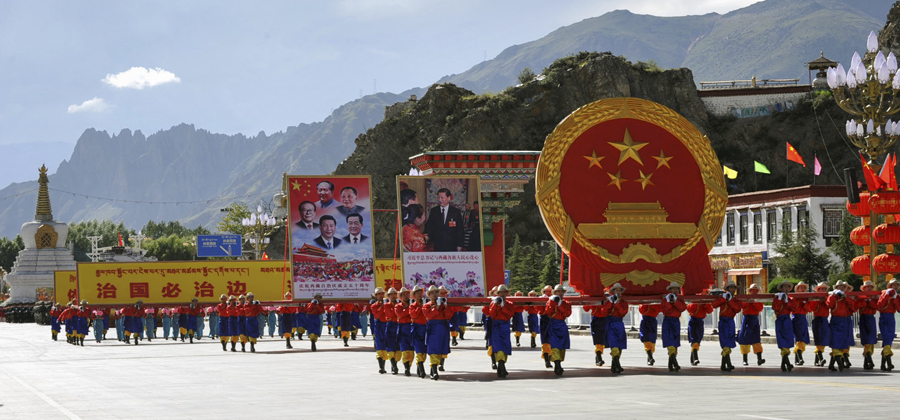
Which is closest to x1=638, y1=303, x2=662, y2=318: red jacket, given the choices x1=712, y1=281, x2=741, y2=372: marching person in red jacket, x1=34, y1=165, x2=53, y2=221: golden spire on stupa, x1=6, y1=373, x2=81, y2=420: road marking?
x1=712, y1=281, x2=741, y2=372: marching person in red jacket

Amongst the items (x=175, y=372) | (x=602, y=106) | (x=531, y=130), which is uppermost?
(x=531, y=130)

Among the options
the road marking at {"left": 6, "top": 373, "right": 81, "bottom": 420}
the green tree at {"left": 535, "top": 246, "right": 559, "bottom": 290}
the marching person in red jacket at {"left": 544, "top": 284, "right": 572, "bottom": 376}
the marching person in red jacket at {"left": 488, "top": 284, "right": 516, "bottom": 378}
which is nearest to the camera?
the road marking at {"left": 6, "top": 373, "right": 81, "bottom": 420}

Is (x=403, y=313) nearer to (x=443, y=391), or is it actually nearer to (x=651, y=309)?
(x=443, y=391)

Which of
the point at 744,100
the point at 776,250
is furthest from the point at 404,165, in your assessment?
the point at 776,250

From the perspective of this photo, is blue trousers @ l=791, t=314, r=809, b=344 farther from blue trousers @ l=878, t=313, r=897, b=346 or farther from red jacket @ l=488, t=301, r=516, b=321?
red jacket @ l=488, t=301, r=516, b=321

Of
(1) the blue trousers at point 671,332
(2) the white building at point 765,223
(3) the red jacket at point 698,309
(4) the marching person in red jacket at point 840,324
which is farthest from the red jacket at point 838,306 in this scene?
(2) the white building at point 765,223

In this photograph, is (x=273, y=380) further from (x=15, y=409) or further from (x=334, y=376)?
(x=15, y=409)

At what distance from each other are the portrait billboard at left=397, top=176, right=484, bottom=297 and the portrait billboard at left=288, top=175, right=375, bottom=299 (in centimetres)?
124

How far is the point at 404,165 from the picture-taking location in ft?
319

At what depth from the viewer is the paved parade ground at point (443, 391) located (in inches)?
485

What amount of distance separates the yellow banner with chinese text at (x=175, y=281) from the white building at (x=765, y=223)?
23.6 meters

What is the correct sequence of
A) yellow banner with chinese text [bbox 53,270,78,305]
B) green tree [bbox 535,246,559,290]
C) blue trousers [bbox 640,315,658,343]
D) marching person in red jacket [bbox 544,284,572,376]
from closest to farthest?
1. marching person in red jacket [bbox 544,284,572,376]
2. blue trousers [bbox 640,315,658,343]
3. yellow banner with chinese text [bbox 53,270,78,305]
4. green tree [bbox 535,246,559,290]

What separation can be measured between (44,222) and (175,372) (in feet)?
204

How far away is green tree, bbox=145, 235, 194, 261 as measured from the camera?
426 feet
